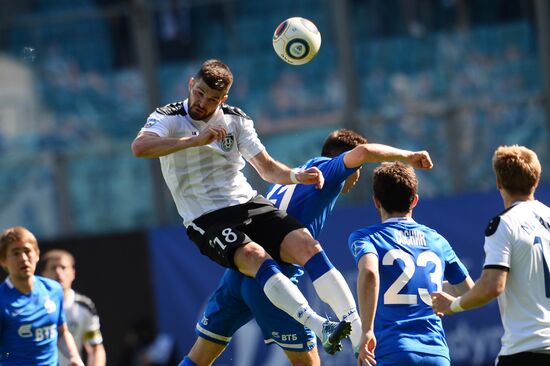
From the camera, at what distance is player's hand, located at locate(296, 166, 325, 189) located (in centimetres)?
637

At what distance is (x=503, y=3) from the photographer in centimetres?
1365

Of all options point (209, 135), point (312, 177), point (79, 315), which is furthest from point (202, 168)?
point (79, 315)

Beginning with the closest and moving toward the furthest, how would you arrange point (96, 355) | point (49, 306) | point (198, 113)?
point (198, 113) → point (49, 306) → point (96, 355)

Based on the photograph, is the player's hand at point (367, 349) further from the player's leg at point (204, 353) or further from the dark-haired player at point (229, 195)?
the player's leg at point (204, 353)

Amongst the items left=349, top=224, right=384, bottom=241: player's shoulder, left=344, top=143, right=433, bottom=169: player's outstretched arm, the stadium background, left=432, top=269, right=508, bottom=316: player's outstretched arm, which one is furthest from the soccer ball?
the stadium background

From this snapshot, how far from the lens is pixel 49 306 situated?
734 cm

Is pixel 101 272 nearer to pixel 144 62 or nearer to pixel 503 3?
pixel 144 62

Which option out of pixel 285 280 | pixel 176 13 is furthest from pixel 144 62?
pixel 285 280

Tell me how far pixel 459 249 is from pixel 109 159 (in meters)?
4.81

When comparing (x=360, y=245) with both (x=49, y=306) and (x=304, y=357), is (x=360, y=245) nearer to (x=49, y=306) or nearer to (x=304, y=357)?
(x=304, y=357)

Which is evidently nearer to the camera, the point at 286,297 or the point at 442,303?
the point at 442,303

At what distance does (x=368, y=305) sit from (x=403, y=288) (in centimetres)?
30

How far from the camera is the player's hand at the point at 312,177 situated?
6367 mm

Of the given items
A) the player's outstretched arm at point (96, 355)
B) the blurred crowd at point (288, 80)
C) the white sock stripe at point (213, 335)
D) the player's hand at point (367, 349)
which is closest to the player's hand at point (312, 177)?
the player's hand at point (367, 349)
